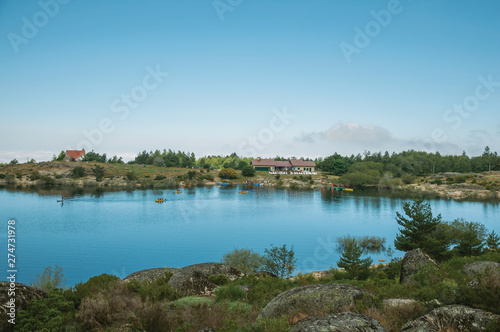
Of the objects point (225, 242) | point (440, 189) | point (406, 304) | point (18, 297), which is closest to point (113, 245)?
point (225, 242)

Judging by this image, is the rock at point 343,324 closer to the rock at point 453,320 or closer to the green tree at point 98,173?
the rock at point 453,320

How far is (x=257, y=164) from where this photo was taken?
15038 cm

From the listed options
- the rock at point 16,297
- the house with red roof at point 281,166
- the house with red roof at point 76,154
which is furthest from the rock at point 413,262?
the house with red roof at point 76,154

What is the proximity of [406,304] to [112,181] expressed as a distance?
111m

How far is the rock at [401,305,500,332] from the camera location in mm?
6352

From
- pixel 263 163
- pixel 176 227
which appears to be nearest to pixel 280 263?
pixel 176 227

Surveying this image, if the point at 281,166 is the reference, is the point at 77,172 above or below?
below

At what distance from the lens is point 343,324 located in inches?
243

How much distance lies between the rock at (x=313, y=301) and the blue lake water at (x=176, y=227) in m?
23.8

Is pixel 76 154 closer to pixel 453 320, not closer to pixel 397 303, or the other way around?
pixel 397 303

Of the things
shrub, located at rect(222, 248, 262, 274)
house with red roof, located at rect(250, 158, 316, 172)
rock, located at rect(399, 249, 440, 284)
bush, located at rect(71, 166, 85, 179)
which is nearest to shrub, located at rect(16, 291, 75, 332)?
rock, located at rect(399, 249, 440, 284)

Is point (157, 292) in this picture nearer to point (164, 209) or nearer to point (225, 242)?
point (225, 242)

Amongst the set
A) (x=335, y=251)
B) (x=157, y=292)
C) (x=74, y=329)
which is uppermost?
(x=74, y=329)

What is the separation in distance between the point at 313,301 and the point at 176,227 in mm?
43033
